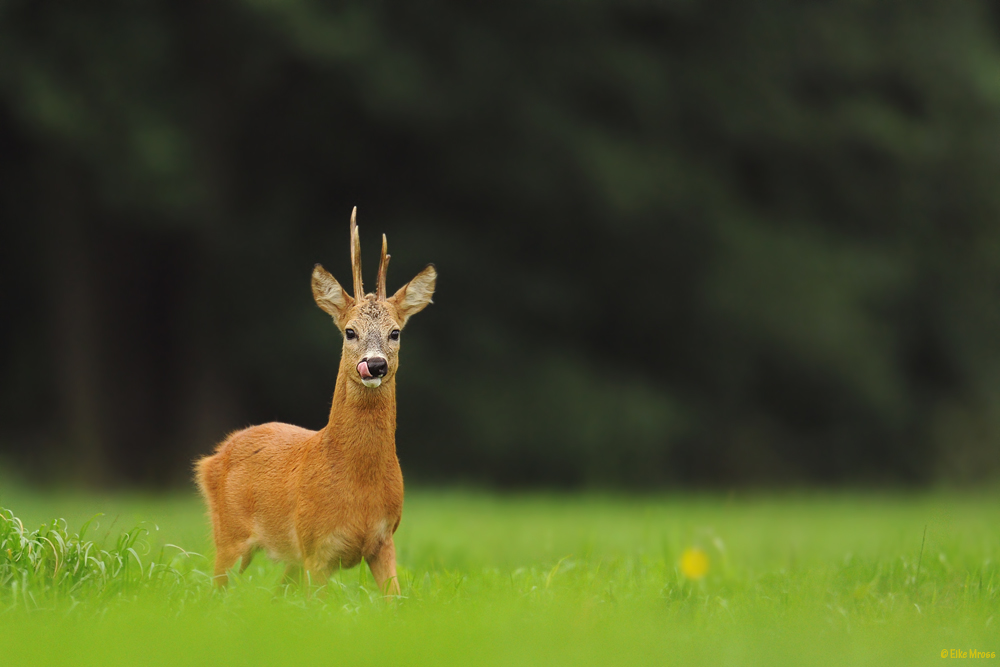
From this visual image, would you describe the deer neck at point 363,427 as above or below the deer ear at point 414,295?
below

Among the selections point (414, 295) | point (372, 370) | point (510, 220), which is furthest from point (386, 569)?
point (510, 220)

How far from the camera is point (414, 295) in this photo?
17.1 ft

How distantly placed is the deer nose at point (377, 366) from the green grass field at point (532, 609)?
874 mm

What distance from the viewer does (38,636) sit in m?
3.84

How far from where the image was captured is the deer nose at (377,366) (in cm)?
473

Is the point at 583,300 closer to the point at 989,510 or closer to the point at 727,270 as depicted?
the point at 727,270

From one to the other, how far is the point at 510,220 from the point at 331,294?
37.3ft

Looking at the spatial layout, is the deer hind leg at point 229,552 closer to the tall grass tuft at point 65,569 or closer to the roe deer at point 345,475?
the roe deer at point 345,475

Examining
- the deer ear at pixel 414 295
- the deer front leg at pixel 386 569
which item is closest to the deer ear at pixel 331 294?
the deer ear at pixel 414 295

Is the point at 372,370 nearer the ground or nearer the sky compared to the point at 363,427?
nearer the sky

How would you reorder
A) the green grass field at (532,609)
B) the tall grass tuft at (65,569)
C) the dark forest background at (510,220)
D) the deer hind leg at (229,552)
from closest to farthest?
the green grass field at (532,609)
the tall grass tuft at (65,569)
the deer hind leg at (229,552)
the dark forest background at (510,220)

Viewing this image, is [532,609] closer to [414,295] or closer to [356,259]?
[414,295]

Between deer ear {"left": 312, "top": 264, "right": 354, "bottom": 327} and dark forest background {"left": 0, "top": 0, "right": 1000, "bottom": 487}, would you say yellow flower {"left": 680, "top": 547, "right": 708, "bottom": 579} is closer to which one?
deer ear {"left": 312, "top": 264, "right": 354, "bottom": 327}

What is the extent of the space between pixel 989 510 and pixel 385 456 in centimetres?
831
